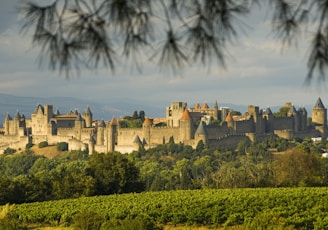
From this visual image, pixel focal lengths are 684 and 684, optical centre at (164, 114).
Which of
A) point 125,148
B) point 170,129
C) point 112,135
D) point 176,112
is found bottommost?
point 125,148

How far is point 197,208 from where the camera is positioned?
25.0 metres

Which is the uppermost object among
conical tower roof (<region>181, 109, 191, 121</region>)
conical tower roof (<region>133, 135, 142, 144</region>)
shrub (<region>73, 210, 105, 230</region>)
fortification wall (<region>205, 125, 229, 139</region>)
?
conical tower roof (<region>181, 109, 191, 121</region>)

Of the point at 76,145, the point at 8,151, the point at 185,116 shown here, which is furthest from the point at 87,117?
the point at 185,116

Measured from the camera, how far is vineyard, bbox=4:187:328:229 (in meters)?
24.3

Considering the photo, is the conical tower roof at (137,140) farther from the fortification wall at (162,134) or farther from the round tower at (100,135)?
the round tower at (100,135)

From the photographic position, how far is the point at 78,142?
72.8 metres

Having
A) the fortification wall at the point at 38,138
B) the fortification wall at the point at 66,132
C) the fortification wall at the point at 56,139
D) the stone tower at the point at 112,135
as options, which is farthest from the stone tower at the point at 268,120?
the fortification wall at the point at 38,138

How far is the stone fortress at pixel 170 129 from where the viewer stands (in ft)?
221

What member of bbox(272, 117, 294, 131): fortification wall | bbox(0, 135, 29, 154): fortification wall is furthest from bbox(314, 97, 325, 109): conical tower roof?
bbox(0, 135, 29, 154): fortification wall

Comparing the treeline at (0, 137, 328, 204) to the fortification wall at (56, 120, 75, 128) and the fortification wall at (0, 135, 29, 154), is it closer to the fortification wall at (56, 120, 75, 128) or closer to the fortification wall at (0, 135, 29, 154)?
the fortification wall at (0, 135, 29, 154)

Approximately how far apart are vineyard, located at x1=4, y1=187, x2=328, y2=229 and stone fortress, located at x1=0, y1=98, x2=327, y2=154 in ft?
125

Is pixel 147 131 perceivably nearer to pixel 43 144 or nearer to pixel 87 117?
pixel 43 144

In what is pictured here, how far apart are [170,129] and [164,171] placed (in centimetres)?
1482

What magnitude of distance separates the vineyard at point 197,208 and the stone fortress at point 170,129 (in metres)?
38.1
